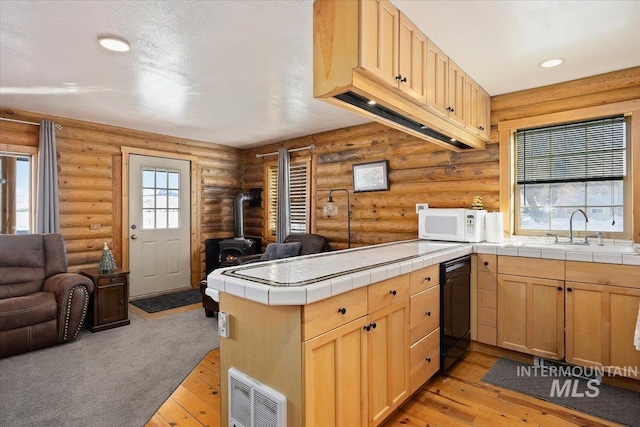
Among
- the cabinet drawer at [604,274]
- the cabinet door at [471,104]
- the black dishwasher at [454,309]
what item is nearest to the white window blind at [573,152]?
the cabinet door at [471,104]

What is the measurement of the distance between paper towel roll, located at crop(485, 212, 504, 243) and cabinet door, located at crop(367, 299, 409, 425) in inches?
60.4

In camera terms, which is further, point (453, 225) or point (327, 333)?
point (453, 225)

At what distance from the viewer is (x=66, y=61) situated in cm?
265

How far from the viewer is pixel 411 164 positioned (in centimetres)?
404

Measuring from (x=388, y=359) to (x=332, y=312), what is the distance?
0.63 meters

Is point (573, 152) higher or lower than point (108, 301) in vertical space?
higher

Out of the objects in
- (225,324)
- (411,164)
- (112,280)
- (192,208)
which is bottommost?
(112,280)

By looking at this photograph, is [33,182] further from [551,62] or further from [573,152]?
[573,152]

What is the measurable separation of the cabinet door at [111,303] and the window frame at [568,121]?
165 inches

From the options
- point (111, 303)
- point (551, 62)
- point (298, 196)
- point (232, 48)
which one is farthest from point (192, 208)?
point (551, 62)

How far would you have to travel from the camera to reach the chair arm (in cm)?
329

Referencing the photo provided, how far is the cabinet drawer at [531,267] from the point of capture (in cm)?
264

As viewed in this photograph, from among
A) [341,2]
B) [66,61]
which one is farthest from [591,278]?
[66,61]

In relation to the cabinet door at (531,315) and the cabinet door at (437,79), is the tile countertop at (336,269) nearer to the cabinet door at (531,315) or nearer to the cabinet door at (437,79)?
the cabinet door at (531,315)
